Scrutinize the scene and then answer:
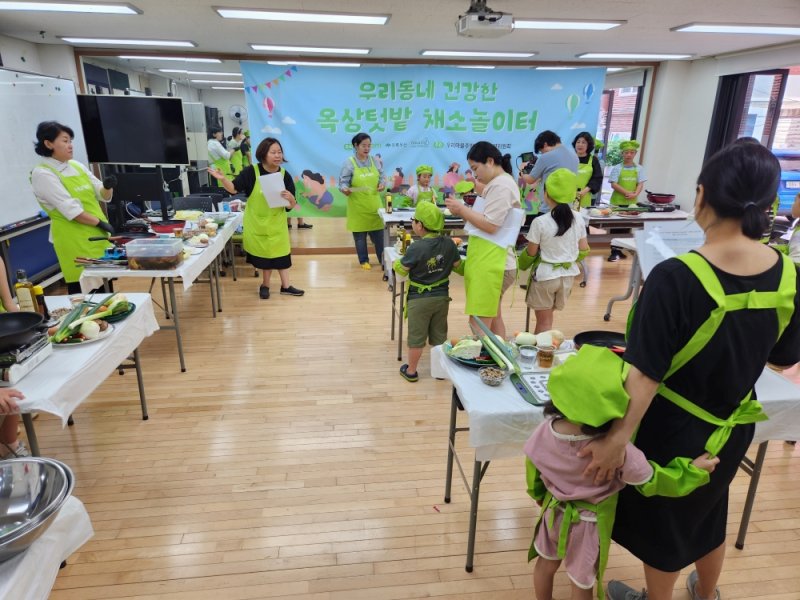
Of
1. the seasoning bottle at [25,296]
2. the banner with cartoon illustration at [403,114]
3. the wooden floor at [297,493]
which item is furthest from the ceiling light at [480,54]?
the seasoning bottle at [25,296]

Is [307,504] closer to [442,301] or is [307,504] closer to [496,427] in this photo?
[496,427]

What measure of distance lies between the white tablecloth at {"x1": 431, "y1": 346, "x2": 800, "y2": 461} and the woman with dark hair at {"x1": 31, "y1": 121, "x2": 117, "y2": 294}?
3155 millimetres

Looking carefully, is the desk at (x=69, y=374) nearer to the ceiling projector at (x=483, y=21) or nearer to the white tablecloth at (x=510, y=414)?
the white tablecloth at (x=510, y=414)

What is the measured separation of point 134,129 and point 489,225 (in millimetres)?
4442

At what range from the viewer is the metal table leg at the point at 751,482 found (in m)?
1.95

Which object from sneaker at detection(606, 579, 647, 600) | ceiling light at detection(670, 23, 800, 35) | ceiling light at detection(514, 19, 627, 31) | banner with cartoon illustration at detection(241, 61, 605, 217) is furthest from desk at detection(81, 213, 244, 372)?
ceiling light at detection(670, 23, 800, 35)

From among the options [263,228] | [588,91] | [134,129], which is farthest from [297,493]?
[588,91]

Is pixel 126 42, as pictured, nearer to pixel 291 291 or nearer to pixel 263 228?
pixel 263 228

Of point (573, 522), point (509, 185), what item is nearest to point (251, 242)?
point (509, 185)

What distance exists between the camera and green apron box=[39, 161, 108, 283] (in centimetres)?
357

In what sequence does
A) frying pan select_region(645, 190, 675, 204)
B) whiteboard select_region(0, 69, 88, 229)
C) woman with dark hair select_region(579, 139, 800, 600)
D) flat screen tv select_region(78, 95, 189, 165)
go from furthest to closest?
frying pan select_region(645, 190, 675, 204) < flat screen tv select_region(78, 95, 189, 165) < whiteboard select_region(0, 69, 88, 229) < woman with dark hair select_region(579, 139, 800, 600)

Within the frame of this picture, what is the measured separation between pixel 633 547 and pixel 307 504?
4.71 ft

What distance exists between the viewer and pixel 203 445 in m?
2.72

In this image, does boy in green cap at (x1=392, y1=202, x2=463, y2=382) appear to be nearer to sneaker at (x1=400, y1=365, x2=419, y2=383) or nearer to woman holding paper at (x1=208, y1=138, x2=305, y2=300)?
sneaker at (x1=400, y1=365, x2=419, y2=383)
